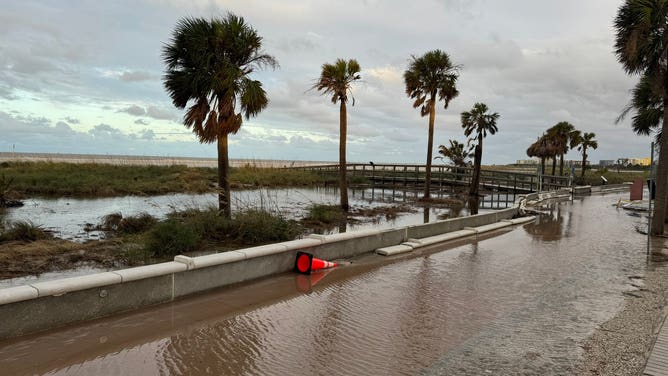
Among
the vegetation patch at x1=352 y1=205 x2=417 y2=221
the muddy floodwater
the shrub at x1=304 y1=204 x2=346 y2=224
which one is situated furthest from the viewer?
the vegetation patch at x1=352 y1=205 x2=417 y2=221

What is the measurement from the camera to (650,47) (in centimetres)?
1289

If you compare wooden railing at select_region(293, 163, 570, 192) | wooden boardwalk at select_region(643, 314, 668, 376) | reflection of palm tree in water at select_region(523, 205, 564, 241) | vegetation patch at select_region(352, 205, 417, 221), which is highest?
wooden railing at select_region(293, 163, 570, 192)

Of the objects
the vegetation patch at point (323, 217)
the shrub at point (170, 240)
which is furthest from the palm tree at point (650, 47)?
the shrub at point (170, 240)

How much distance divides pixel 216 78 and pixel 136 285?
8110 millimetres

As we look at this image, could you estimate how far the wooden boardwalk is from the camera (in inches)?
159

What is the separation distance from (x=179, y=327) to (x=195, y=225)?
5759 mm

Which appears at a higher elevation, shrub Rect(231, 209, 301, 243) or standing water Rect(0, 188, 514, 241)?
shrub Rect(231, 209, 301, 243)

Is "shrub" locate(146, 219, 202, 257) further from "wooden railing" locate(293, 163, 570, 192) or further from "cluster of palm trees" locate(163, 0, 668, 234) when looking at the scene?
"wooden railing" locate(293, 163, 570, 192)

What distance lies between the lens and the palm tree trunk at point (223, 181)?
12119mm

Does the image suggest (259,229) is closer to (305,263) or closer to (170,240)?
(170,240)

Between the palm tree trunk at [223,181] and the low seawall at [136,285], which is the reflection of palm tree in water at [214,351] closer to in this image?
the low seawall at [136,285]

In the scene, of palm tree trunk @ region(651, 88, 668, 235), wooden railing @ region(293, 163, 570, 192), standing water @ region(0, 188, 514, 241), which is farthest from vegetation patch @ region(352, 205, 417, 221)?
wooden railing @ region(293, 163, 570, 192)

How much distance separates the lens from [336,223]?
15945 mm

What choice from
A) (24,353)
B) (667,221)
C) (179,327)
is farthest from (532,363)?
(667,221)
